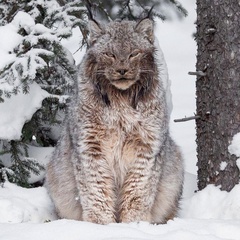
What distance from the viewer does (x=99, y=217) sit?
5.32 meters

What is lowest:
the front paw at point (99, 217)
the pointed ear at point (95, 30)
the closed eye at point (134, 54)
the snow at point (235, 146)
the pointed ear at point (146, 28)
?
the front paw at point (99, 217)

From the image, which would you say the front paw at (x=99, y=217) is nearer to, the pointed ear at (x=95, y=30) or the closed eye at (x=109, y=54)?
the closed eye at (x=109, y=54)

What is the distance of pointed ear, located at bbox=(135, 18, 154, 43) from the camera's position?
5.28 meters

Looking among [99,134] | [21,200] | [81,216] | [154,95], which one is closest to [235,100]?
[154,95]

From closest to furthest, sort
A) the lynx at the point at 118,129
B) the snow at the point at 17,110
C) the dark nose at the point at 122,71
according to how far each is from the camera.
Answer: the dark nose at the point at 122,71 → the lynx at the point at 118,129 → the snow at the point at 17,110

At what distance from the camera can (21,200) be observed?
5809 mm

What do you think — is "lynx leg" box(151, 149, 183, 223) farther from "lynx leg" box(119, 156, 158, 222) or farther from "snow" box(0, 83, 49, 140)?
"snow" box(0, 83, 49, 140)

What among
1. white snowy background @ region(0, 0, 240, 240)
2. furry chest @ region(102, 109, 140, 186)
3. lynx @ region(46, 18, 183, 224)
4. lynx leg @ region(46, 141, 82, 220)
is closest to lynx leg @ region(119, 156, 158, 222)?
lynx @ region(46, 18, 183, 224)

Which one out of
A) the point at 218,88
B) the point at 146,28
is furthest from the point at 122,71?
the point at 218,88

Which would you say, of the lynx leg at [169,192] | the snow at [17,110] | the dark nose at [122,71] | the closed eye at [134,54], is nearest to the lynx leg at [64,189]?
the snow at [17,110]

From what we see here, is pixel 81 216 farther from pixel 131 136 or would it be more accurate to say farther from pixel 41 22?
pixel 41 22

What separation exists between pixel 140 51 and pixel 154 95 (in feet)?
1.37

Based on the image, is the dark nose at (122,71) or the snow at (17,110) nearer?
the dark nose at (122,71)

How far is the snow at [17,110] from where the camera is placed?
20.1 ft
